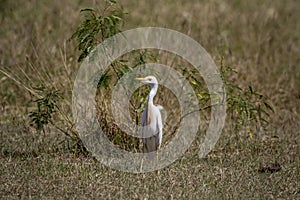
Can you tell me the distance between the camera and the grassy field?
17.0 feet

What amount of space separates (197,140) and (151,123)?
1.32m

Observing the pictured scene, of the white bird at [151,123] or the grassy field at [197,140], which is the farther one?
the white bird at [151,123]

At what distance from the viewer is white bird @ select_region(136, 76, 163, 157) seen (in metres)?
5.73

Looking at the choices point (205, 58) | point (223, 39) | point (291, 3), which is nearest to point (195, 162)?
point (205, 58)

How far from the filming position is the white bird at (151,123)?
18.8 ft

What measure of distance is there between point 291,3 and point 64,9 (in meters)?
4.67

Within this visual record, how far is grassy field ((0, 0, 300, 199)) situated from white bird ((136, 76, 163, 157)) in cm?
29

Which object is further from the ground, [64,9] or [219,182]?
[64,9]

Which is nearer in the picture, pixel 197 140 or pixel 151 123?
pixel 151 123

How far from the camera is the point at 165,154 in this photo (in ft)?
20.4

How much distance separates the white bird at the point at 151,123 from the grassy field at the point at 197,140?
0.29 meters

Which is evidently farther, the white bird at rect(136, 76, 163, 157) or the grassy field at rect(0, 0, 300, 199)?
the white bird at rect(136, 76, 163, 157)

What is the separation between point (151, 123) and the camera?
5773 mm

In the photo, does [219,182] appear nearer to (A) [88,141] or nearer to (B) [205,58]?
(A) [88,141]
